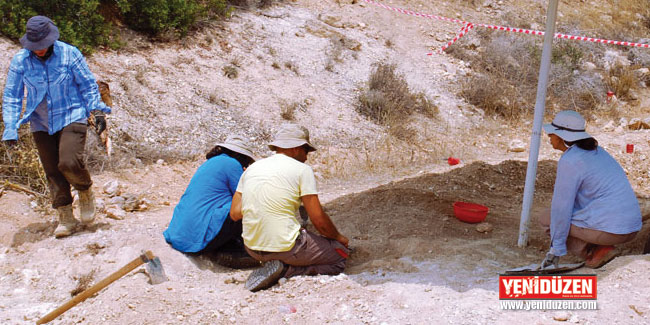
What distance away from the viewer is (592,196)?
3.40 m

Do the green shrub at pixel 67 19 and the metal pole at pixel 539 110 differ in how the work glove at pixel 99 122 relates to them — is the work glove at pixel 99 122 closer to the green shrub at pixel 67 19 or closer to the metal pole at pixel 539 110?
the metal pole at pixel 539 110

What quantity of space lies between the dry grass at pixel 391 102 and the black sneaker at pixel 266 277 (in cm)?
528

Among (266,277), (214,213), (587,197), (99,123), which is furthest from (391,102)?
(266,277)

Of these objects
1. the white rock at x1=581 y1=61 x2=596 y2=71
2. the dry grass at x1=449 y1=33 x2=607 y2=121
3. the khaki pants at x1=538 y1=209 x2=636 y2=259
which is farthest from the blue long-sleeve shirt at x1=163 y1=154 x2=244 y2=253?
the white rock at x1=581 y1=61 x2=596 y2=71

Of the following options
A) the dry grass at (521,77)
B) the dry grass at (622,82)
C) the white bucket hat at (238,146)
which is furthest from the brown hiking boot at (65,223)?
the dry grass at (622,82)

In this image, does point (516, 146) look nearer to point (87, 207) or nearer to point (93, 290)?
point (87, 207)

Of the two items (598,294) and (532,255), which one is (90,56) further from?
(598,294)

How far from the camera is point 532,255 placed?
4.08m

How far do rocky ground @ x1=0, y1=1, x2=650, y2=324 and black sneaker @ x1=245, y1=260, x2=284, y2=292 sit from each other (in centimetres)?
5

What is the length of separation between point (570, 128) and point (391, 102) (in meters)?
5.66

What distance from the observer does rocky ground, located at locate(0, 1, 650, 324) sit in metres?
3.17

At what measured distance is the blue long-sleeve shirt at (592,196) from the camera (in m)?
3.31

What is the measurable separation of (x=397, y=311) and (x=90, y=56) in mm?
6527

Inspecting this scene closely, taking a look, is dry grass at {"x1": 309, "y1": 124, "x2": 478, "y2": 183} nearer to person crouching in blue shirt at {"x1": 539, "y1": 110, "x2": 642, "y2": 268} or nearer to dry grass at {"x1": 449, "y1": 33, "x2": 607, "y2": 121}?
dry grass at {"x1": 449, "y1": 33, "x2": 607, "y2": 121}
